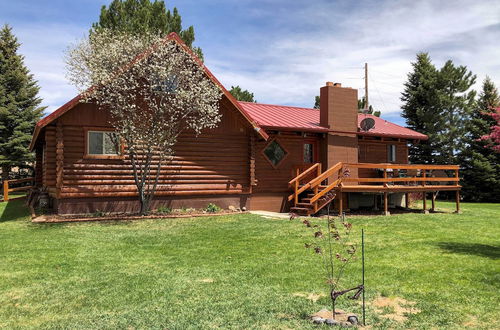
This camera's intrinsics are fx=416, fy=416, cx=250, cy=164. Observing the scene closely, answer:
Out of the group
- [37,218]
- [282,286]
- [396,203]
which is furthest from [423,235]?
[37,218]

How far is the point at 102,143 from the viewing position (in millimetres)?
15664

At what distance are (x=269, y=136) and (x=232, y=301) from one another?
44.6 feet

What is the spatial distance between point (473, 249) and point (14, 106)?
105 feet

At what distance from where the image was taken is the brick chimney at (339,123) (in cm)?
1969

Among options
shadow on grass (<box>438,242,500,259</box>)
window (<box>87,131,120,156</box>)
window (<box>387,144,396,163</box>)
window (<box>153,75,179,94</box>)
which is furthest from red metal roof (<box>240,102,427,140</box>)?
shadow on grass (<box>438,242,500,259</box>)

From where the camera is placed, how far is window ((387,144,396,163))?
75.8ft

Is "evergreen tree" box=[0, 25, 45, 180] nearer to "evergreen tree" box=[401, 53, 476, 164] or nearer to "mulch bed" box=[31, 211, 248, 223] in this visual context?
"mulch bed" box=[31, 211, 248, 223]

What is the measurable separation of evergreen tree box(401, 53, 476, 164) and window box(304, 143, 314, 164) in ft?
66.3

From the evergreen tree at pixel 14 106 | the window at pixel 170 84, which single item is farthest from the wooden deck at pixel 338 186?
the evergreen tree at pixel 14 106

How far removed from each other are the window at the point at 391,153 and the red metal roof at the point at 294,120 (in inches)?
34.0

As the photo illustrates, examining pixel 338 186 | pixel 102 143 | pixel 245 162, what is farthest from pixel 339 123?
pixel 102 143

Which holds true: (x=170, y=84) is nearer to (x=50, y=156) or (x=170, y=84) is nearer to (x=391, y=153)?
(x=50, y=156)

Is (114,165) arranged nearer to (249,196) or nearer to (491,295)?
(249,196)

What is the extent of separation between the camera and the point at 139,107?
15.5m
